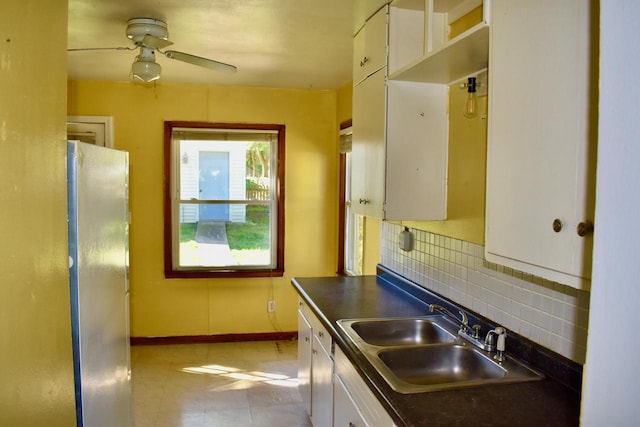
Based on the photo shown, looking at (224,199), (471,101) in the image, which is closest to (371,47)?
(471,101)

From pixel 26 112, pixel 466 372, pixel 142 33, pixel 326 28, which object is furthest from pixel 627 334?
pixel 142 33

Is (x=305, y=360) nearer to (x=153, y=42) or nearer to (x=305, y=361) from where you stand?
(x=305, y=361)

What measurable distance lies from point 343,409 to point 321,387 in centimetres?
45

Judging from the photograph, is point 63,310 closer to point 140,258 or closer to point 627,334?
→ point 627,334

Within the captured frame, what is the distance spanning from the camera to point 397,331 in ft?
7.45

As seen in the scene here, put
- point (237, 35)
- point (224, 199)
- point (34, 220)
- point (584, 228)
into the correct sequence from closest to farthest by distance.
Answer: point (584, 228) < point (34, 220) < point (237, 35) < point (224, 199)

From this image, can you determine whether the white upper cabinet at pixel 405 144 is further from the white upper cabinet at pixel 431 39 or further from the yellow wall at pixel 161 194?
the yellow wall at pixel 161 194

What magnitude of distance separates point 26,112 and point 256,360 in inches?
125

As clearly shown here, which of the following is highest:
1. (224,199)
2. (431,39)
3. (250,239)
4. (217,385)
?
(431,39)

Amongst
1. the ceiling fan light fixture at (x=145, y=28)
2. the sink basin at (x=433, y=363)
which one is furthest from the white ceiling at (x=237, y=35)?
the sink basin at (x=433, y=363)

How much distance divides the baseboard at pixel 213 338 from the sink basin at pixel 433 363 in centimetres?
280

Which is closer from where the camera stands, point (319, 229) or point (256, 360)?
point (256, 360)

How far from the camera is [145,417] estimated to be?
10.1 ft

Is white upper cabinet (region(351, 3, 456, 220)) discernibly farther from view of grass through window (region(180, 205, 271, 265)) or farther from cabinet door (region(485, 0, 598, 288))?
view of grass through window (region(180, 205, 271, 265))
